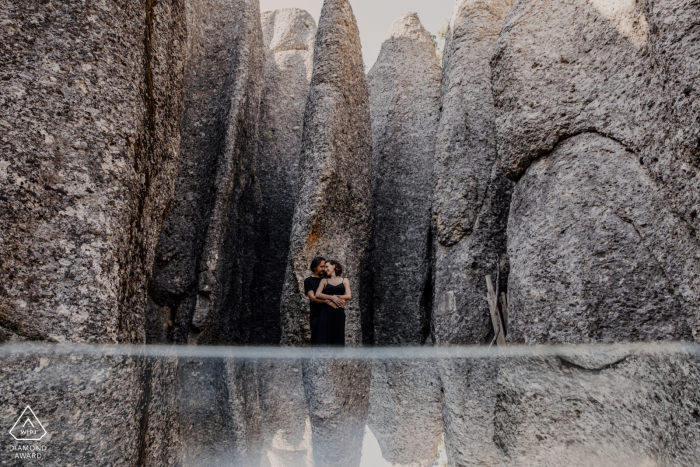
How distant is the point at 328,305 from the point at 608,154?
2880 mm

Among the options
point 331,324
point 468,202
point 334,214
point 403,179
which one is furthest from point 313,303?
point 403,179

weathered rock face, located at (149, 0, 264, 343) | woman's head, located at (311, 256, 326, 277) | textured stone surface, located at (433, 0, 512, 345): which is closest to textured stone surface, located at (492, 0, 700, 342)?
textured stone surface, located at (433, 0, 512, 345)

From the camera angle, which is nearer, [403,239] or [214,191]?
[214,191]

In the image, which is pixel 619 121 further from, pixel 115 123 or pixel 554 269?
pixel 115 123

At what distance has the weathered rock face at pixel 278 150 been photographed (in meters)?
7.16

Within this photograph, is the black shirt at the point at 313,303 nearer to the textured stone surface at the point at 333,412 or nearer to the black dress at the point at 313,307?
the black dress at the point at 313,307

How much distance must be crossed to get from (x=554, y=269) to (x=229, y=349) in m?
4.28

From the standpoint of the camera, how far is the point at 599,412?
3.17 m

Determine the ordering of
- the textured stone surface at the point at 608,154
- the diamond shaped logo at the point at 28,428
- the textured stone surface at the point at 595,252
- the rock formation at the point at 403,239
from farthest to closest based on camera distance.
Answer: the rock formation at the point at 403,239 < the textured stone surface at the point at 595,252 < the textured stone surface at the point at 608,154 < the diamond shaped logo at the point at 28,428

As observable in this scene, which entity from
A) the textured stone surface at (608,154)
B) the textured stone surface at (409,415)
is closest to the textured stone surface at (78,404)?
the textured stone surface at (608,154)

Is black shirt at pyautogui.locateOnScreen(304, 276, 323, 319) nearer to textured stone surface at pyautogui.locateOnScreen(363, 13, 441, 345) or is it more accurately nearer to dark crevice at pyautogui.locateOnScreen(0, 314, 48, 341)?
textured stone surface at pyautogui.locateOnScreen(363, 13, 441, 345)

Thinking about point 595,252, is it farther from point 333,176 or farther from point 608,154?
point 333,176

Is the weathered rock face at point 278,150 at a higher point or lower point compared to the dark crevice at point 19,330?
higher

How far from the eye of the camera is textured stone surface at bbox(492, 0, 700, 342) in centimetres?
270
